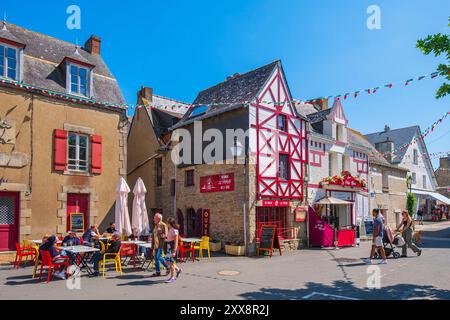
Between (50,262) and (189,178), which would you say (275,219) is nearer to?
(189,178)

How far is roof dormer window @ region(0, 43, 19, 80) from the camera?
1255cm

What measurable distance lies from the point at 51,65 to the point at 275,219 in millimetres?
11084

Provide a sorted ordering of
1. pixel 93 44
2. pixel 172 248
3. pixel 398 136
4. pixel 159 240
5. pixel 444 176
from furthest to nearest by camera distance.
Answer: pixel 444 176
pixel 398 136
pixel 93 44
pixel 172 248
pixel 159 240

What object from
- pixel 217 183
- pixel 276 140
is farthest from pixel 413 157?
pixel 217 183

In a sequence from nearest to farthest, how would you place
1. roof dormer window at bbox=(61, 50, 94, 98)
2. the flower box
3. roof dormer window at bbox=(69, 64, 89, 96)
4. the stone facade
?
1. the flower box
2. roof dormer window at bbox=(61, 50, 94, 98)
3. roof dormer window at bbox=(69, 64, 89, 96)
4. the stone facade

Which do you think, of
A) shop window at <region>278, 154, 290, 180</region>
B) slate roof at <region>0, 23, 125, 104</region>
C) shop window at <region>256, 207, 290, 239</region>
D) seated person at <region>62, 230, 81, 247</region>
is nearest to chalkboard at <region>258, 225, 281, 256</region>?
shop window at <region>256, 207, 290, 239</region>

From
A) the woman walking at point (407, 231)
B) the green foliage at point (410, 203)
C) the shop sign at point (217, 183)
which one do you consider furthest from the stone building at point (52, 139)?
the green foliage at point (410, 203)

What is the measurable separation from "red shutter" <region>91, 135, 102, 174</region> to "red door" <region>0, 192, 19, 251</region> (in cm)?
285

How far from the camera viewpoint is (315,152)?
1798 cm

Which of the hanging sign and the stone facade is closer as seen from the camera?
the hanging sign

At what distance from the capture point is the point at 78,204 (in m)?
13.9

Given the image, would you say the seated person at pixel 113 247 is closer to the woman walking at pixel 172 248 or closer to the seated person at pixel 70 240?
the seated person at pixel 70 240

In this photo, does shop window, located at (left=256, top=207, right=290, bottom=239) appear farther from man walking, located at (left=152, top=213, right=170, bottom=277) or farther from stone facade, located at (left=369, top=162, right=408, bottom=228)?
stone facade, located at (left=369, top=162, right=408, bottom=228)

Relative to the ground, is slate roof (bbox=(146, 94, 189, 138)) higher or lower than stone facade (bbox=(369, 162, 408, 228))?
higher
